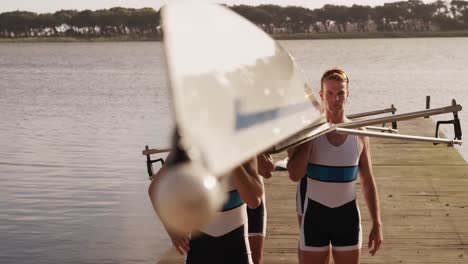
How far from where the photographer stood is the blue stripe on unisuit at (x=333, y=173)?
4859 mm

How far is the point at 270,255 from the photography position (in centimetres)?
825

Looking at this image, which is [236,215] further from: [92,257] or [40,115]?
[40,115]

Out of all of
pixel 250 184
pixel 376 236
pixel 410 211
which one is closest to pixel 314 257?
pixel 376 236

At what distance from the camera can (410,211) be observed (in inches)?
418

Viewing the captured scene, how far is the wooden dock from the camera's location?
8.34 meters

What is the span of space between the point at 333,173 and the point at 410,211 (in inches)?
241

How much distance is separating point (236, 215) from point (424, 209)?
742 cm

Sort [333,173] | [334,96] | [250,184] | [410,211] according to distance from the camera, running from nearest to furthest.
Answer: [250,184]
[334,96]
[333,173]
[410,211]

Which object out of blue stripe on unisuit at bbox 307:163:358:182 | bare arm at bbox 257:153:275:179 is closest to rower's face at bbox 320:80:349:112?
blue stripe on unisuit at bbox 307:163:358:182

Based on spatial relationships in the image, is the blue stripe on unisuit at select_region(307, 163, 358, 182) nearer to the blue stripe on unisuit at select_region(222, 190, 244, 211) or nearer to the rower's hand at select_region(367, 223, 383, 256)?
the rower's hand at select_region(367, 223, 383, 256)

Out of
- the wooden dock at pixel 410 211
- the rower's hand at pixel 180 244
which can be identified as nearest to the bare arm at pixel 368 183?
the rower's hand at pixel 180 244

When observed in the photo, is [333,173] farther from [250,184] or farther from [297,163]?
[250,184]

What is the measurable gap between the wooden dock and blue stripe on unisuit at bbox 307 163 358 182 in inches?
128

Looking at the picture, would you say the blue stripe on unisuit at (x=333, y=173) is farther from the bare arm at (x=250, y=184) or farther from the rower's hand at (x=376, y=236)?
the bare arm at (x=250, y=184)
